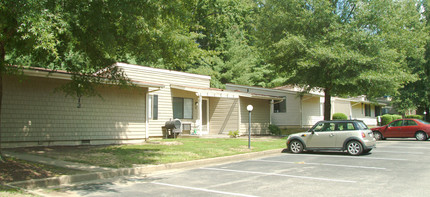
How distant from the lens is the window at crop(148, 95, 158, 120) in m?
18.9

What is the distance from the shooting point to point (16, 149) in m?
12.8

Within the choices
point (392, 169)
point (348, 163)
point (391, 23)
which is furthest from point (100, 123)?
point (391, 23)

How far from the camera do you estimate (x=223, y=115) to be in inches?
926

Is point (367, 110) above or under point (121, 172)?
above

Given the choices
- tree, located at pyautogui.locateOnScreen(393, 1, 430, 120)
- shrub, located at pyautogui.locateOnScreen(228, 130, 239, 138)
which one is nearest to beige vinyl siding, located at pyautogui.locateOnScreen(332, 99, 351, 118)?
tree, located at pyautogui.locateOnScreen(393, 1, 430, 120)

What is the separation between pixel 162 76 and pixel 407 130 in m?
15.4

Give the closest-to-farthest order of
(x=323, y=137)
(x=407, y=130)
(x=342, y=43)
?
1. (x=323, y=137)
2. (x=342, y=43)
3. (x=407, y=130)

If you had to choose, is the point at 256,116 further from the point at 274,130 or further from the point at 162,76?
the point at 162,76

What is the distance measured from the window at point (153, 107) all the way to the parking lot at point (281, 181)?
345 inches

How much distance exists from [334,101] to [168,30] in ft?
84.7

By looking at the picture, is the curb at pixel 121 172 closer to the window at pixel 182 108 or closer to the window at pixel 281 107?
the window at pixel 182 108

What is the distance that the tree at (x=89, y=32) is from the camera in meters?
6.85

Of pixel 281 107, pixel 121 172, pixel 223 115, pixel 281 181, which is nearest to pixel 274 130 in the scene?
pixel 223 115

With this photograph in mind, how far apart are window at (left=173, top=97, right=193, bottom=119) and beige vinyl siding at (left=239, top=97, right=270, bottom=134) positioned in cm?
388
